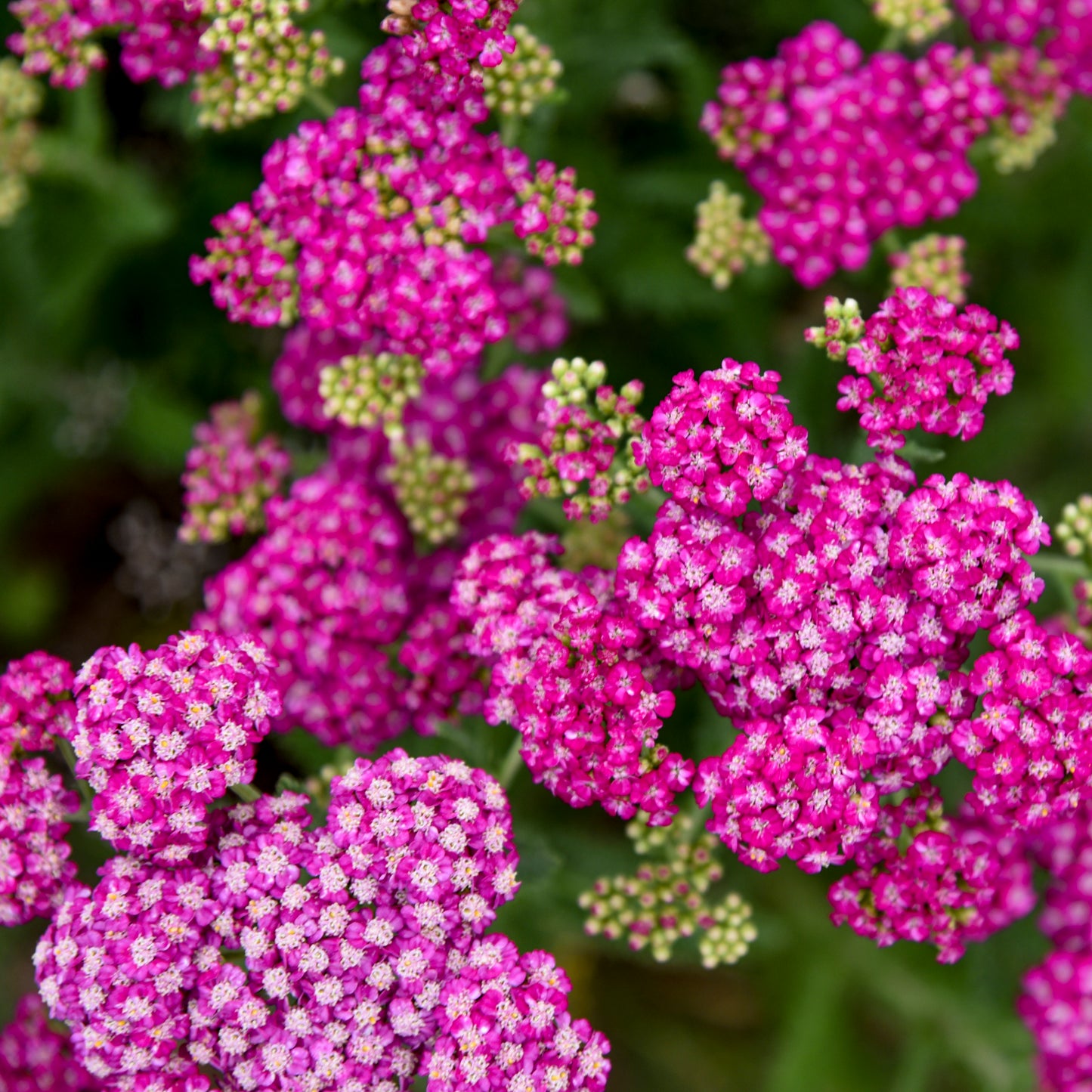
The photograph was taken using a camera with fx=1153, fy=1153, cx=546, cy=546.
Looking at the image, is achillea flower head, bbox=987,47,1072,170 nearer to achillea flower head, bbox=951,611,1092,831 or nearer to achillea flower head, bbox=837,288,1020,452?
achillea flower head, bbox=837,288,1020,452

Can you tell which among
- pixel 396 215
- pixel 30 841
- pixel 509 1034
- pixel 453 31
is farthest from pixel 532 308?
pixel 509 1034

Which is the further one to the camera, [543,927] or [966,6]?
[543,927]

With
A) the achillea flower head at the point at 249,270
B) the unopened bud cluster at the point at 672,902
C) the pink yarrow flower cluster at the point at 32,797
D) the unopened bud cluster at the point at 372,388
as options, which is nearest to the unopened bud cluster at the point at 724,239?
the unopened bud cluster at the point at 372,388

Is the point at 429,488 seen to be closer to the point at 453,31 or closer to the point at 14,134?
the point at 453,31

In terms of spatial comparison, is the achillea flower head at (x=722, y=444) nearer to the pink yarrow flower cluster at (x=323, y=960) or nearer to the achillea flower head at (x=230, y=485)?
the pink yarrow flower cluster at (x=323, y=960)

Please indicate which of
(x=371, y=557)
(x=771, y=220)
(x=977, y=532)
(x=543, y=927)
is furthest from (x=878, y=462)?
(x=543, y=927)

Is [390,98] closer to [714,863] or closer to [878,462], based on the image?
[878,462]
